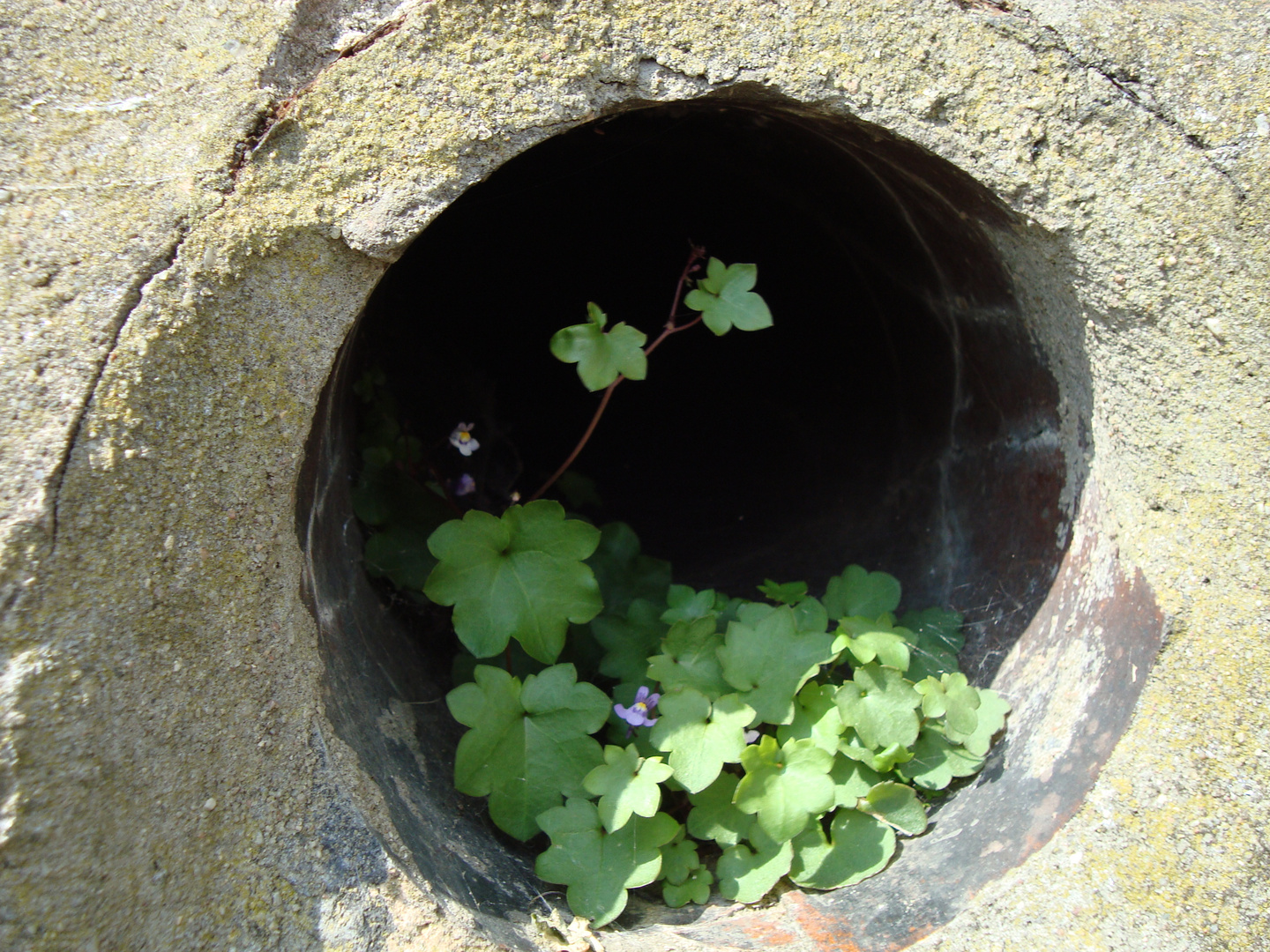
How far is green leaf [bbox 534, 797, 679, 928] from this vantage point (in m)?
1.35

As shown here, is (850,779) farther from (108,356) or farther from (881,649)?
(108,356)

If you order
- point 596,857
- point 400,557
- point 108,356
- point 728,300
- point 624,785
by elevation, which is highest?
point 728,300

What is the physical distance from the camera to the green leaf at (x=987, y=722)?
1.54m

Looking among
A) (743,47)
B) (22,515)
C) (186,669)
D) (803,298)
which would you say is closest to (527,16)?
(743,47)

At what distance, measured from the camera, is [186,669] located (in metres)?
1.09

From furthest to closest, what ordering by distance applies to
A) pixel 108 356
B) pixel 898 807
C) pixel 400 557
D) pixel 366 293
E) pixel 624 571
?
pixel 624 571
pixel 400 557
pixel 898 807
pixel 366 293
pixel 108 356

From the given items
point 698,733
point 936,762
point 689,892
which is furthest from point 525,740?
point 936,762

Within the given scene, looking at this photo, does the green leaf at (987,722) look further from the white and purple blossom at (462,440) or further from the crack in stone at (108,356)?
the crack in stone at (108,356)

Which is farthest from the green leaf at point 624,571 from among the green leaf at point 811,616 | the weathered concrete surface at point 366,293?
the weathered concrete surface at point 366,293

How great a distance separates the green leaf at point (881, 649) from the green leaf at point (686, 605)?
12.5 inches

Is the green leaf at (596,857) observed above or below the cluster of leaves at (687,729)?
below

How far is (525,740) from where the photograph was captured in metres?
1.46

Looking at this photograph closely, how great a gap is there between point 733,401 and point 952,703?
1663 millimetres

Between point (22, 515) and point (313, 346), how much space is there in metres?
0.43
